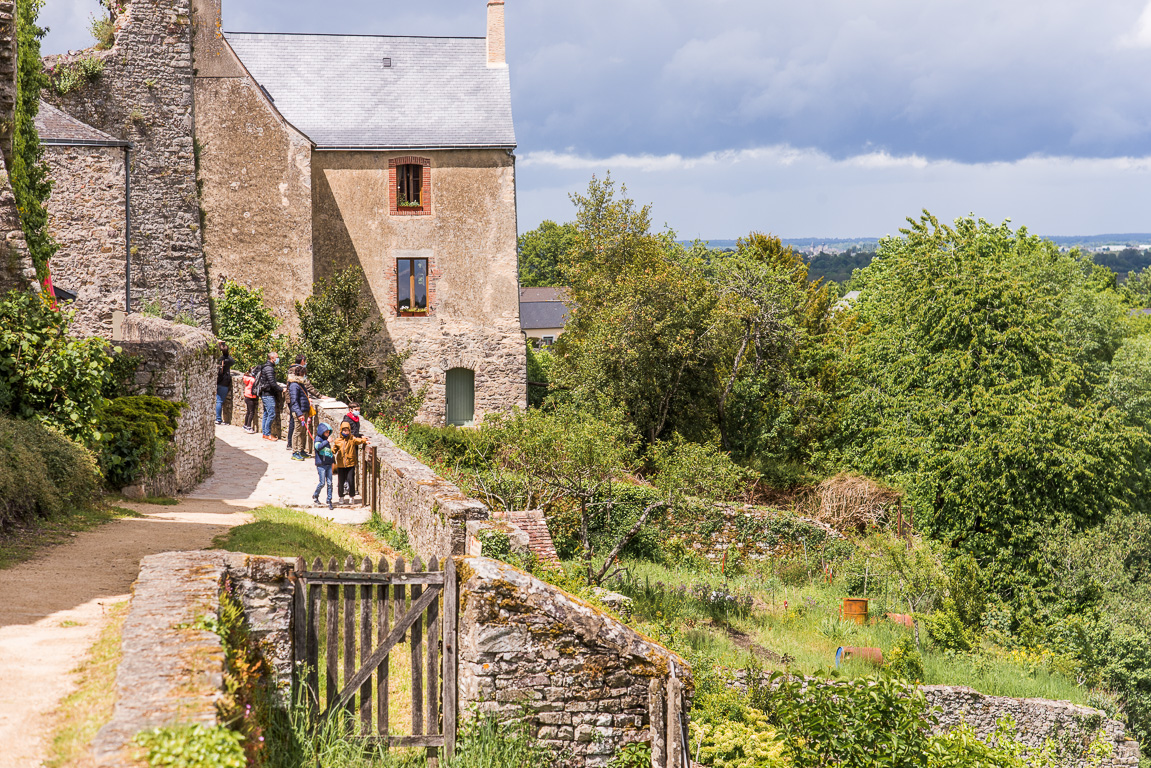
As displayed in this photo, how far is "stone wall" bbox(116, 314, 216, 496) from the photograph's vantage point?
13.6 meters

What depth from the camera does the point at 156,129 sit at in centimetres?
2636

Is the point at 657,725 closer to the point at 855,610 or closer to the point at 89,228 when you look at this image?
the point at 855,610

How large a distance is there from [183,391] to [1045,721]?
1463 centimetres

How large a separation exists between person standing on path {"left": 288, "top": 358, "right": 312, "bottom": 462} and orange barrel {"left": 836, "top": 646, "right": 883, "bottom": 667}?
10.3 m

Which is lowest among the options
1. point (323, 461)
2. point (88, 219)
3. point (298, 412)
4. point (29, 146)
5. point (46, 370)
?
point (323, 461)

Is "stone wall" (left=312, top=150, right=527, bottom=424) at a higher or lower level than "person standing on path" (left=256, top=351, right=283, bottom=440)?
higher

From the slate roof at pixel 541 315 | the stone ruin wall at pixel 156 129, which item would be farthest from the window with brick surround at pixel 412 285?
the slate roof at pixel 541 315

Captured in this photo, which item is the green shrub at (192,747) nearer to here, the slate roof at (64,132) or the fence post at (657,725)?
the fence post at (657,725)

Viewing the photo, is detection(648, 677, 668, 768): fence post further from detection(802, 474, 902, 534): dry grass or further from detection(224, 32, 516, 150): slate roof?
detection(224, 32, 516, 150): slate roof

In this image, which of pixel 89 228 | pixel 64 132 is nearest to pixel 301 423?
pixel 89 228

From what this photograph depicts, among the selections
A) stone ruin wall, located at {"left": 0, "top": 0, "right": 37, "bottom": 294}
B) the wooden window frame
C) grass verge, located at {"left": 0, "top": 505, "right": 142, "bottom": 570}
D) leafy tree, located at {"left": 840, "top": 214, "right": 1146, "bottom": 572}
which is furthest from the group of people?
leafy tree, located at {"left": 840, "top": 214, "right": 1146, "bottom": 572}

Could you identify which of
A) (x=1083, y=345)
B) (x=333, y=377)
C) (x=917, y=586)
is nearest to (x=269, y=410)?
(x=333, y=377)

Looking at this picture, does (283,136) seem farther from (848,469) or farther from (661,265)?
(848,469)

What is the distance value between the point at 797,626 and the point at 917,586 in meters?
4.70
